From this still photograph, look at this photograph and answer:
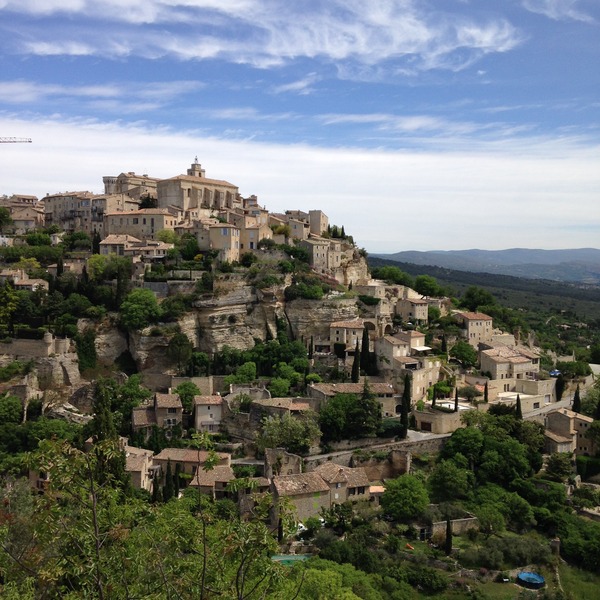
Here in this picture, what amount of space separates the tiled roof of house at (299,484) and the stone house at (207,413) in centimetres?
Result: 789

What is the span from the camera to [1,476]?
113 feet

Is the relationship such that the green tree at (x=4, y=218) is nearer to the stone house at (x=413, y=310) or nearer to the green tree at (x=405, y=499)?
Result: the stone house at (x=413, y=310)

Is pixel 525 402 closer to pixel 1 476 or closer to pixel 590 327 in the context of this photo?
pixel 1 476

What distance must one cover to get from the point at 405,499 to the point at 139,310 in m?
24.1

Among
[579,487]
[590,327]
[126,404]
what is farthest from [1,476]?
[590,327]

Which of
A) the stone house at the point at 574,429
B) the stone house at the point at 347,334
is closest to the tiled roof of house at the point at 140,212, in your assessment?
the stone house at the point at 347,334

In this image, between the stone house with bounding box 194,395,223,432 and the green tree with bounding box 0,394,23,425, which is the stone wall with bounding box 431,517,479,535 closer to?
the stone house with bounding box 194,395,223,432

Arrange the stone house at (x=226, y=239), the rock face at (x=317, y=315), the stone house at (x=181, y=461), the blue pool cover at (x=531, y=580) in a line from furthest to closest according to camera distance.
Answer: the stone house at (x=226, y=239), the rock face at (x=317, y=315), the stone house at (x=181, y=461), the blue pool cover at (x=531, y=580)

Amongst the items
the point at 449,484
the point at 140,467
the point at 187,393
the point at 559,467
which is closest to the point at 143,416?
the point at 187,393

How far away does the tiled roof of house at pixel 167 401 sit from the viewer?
133ft

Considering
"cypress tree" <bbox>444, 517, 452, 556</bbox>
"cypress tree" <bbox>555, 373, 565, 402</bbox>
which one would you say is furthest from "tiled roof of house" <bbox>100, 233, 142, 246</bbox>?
"cypress tree" <bbox>444, 517, 452, 556</bbox>

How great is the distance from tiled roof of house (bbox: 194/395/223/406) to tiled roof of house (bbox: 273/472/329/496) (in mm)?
8142

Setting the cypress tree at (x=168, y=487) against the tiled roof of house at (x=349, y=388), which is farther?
the tiled roof of house at (x=349, y=388)

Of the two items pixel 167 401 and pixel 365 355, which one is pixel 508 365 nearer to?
pixel 365 355
